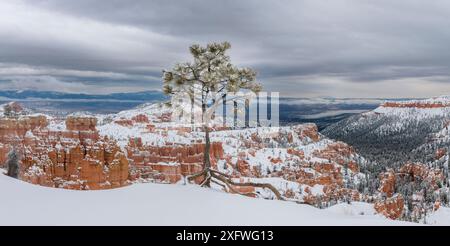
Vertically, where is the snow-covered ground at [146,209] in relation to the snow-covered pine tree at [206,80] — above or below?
below

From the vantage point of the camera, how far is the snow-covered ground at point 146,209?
8.23 metres

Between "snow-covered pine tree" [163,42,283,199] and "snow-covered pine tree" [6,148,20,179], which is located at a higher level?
"snow-covered pine tree" [163,42,283,199]

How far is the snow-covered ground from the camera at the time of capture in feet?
27.0

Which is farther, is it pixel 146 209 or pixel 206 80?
pixel 206 80

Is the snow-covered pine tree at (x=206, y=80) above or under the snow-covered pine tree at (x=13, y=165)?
above

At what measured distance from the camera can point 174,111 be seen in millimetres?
13367

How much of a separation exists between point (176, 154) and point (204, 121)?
256 ft

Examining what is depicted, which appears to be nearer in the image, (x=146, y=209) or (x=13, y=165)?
(x=146, y=209)

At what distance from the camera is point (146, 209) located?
905 cm

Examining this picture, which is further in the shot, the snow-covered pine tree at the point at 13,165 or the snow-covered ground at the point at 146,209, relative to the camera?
the snow-covered pine tree at the point at 13,165

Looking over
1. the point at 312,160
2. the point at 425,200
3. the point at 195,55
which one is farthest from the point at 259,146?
the point at 195,55

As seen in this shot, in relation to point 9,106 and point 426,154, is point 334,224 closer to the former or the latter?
point 9,106

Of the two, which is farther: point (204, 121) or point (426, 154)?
point (426, 154)
